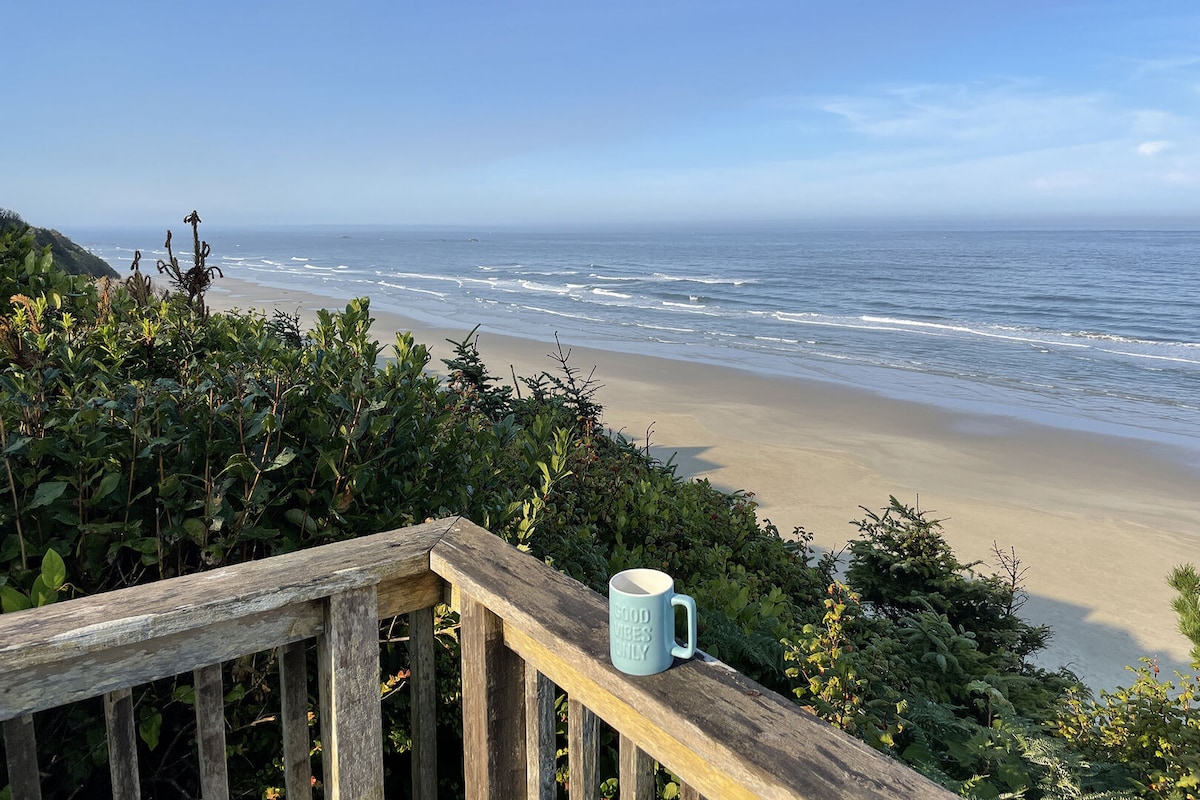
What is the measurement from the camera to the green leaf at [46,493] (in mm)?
1762

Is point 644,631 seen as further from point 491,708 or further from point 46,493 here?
point 46,493

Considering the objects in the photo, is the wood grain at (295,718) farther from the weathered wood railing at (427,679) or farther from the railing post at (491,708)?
the railing post at (491,708)

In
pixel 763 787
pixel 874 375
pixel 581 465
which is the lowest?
pixel 874 375

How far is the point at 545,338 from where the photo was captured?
26.0m

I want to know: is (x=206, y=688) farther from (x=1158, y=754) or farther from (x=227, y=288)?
→ (x=227, y=288)

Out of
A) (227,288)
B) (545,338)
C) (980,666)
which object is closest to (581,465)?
(980,666)

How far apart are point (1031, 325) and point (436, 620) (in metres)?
32.9

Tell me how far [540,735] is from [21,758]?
0.94 meters

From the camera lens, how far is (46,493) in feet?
5.82

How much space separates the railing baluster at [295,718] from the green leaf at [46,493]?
679mm

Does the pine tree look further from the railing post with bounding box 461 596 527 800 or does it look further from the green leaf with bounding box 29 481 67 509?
the green leaf with bounding box 29 481 67 509

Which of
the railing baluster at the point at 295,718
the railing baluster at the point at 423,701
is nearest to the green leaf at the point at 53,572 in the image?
the railing baluster at the point at 295,718

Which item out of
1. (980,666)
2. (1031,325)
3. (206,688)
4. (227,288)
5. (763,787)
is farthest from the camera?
(227,288)

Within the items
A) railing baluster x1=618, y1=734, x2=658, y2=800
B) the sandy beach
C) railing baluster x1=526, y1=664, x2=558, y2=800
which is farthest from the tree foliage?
the sandy beach
